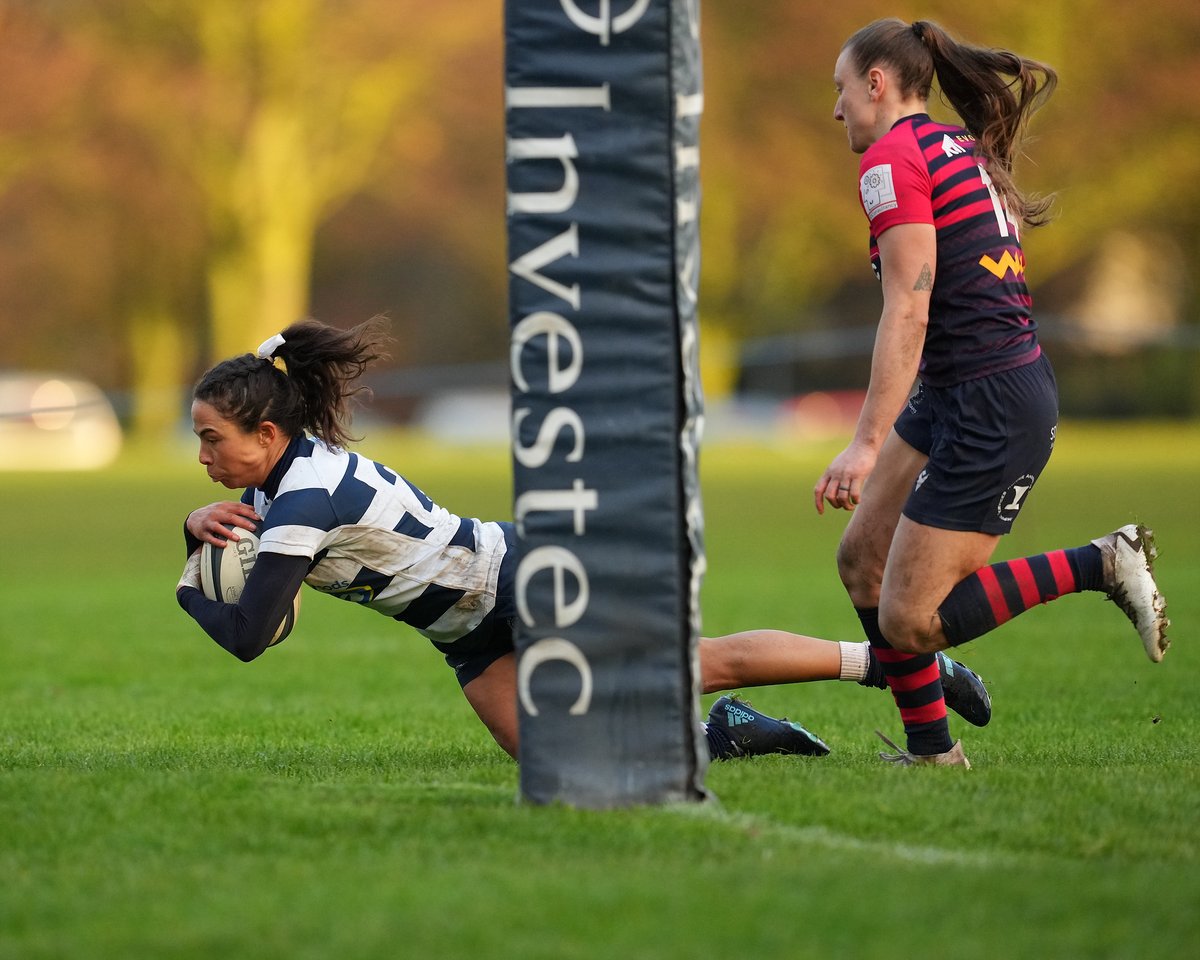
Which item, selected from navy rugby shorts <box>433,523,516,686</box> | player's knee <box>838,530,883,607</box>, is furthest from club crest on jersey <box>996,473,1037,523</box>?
navy rugby shorts <box>433,523,516,686</box>

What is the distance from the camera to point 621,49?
442cm

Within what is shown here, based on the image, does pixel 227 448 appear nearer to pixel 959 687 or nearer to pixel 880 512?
pixel 880 512

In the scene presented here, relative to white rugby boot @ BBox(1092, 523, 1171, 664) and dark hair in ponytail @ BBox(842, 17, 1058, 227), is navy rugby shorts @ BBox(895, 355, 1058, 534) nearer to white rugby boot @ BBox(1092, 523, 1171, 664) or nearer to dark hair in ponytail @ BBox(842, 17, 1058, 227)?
white rugby boot @ BBox(1092, 523, 1171, 664)

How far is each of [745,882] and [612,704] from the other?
0.80 meters

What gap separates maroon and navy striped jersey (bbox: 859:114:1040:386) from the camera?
5309 millimetres

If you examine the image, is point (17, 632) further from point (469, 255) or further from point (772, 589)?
point (469, 255)

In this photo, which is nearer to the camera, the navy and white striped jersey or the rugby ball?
the navy and white striped jersey

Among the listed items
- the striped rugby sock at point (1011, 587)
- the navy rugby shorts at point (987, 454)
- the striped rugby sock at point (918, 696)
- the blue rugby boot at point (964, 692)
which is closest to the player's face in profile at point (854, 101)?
the navy rugby shorts at point (987, 454)

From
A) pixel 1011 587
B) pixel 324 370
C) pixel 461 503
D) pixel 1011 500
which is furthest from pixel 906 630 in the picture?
pixel 461 503

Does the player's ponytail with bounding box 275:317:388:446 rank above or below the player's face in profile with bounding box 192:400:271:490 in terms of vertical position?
above

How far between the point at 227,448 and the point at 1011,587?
243 centimetres

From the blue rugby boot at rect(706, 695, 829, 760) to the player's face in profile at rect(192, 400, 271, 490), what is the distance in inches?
67.5

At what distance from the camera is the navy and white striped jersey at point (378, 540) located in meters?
5.32

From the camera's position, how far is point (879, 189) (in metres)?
5.29
